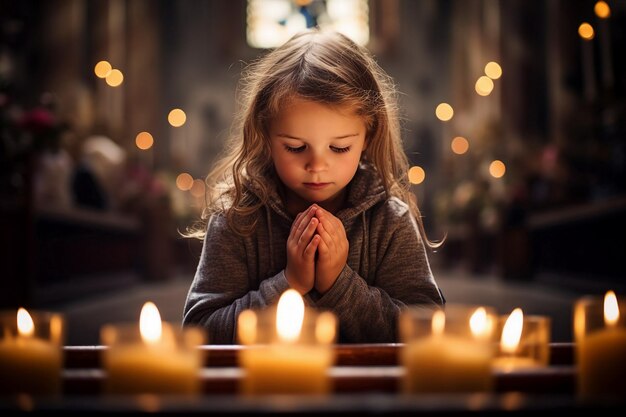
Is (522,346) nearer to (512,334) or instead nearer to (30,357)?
(512,334)

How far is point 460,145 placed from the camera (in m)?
16.0

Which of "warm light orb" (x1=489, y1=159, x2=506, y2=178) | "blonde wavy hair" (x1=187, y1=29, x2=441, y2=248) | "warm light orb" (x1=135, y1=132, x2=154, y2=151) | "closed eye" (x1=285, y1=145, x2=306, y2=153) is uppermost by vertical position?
"warm light orb" (x1=135, y1=132, x2=154, y2=151)

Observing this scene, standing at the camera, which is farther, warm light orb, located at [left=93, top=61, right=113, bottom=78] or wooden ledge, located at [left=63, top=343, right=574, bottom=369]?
warm light orb, located at [left=93, top=61, right=113, bottom=78]

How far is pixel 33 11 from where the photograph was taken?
36.0 ft

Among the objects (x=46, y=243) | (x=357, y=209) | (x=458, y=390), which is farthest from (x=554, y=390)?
(x=46, y=243)

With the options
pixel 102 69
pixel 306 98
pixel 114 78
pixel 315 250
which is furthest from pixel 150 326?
pixel 114 78

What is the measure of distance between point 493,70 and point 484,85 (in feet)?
1.86

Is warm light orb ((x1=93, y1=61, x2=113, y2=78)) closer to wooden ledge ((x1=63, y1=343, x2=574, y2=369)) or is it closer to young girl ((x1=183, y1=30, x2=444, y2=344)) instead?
young girl ((x1=183, y1=30, x2=444, y2=344))

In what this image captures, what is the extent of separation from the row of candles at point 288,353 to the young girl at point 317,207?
Answer: 0.82m

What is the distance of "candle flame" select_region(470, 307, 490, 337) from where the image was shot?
73 centimetres

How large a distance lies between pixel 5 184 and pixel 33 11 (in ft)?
21.6

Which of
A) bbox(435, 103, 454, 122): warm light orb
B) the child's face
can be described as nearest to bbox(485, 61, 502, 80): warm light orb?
bbox(435, 103, 454, 122): warm light orb

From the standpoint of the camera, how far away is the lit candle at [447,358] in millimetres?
685

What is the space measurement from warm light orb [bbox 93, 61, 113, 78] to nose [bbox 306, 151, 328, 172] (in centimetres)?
1220
